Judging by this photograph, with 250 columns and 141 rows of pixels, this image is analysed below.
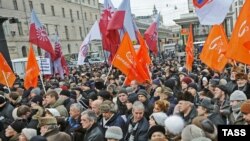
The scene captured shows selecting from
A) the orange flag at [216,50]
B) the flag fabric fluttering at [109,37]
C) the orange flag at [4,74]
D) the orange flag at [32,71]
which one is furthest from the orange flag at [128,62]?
the orange flag at [4,74]

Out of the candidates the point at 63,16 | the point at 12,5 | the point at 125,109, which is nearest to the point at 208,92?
the point at 125,109

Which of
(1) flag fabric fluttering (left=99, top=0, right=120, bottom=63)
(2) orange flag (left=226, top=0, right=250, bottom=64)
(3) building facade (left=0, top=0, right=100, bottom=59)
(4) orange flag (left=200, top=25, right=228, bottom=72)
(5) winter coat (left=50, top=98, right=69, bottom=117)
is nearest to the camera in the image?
(2) orange flag (left=226, top=0, right=250, bottom=64)

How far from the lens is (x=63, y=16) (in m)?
50.2

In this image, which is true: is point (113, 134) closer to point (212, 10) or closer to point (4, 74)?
point (212, 10)

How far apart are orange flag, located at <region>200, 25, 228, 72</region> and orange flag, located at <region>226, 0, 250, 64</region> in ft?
8.39

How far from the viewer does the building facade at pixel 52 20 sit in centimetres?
3672

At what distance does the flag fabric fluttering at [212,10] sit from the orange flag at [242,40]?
1611mm

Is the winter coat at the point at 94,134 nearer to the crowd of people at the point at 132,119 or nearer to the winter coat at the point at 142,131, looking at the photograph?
the crowd of people at the point at 132,119

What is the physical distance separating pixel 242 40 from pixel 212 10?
2.19 metres

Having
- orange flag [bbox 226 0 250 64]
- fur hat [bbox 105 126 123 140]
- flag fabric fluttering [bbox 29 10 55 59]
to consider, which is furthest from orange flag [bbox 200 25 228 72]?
flag fabric fluttering [bbox 29 10 55 59]

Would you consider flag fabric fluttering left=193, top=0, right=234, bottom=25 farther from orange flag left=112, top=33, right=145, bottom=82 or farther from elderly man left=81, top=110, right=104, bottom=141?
elderly man left=81, top=110, right=104, bottom=141

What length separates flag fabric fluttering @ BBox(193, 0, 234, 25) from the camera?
7.23 m

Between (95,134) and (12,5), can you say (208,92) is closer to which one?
(95,134)

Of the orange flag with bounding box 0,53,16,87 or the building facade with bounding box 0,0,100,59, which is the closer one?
the orange flag with bounding box 0,53,16,87
